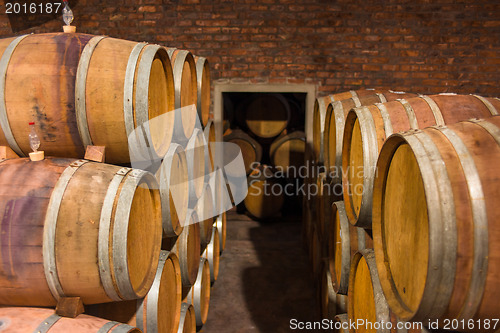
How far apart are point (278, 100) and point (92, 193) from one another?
16.1 ft

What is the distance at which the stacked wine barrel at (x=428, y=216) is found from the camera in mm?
1069

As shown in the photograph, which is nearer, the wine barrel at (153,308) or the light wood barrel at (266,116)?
the wine barrel at (153,308)

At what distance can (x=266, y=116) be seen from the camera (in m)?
6.31

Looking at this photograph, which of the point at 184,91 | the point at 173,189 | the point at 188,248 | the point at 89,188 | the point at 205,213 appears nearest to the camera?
the point at 89,188

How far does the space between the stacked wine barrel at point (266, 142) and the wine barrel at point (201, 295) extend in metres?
2.29

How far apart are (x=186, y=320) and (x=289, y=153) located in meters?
3.78

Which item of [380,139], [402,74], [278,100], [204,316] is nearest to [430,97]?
[380,139]

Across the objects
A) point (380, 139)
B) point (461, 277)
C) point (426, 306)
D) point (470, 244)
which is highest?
point (380, 139)


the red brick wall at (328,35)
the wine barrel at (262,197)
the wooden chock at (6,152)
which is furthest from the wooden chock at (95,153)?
the wine barrel at (262,197)

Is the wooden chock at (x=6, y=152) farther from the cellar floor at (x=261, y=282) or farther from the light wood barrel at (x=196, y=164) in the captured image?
the cellar floor at (x=261, y=282)

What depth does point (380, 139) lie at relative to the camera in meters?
1.97

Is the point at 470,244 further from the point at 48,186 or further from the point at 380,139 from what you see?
the point at 48,186

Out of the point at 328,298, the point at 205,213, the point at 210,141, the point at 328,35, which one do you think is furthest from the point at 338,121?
the point at 328,35

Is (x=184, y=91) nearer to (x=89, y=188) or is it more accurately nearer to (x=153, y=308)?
(x=89, y=188)
